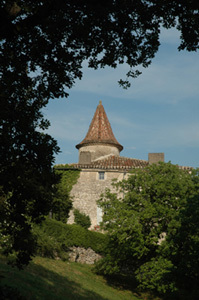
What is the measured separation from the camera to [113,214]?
82.3ft

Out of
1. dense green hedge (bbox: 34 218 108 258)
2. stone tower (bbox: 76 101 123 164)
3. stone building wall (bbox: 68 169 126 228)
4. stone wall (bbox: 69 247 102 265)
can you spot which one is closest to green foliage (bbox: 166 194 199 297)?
dense green hedge (bbox: 34 218 108 258)

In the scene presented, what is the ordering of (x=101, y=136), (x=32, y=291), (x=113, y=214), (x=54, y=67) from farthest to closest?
1. (x=101, y=136)
2. (x=113, y=214)
3. (x=32, y=291)
4. (x=54, y=67)

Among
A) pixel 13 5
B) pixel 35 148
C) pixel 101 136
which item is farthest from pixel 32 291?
Answer: pixel 101 136

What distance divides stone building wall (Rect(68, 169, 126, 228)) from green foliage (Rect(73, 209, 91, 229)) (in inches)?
29.4

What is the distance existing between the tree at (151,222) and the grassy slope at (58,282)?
1.61 metres

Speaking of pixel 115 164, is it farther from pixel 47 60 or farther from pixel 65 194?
pixel 47 60

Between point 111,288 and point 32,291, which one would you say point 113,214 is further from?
point 32,291

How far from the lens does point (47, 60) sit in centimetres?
945

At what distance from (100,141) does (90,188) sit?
901 cm

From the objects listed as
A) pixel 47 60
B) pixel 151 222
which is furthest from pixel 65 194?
pixel 47 60

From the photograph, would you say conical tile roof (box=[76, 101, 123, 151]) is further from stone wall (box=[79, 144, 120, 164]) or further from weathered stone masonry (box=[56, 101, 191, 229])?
weathered stone masonry (box=[56, 101, 191, 229])

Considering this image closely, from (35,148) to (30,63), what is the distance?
259cm

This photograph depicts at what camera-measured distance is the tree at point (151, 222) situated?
2233 centimetres

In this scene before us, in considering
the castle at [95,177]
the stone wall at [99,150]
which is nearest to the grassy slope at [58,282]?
the castle at [95,177]
